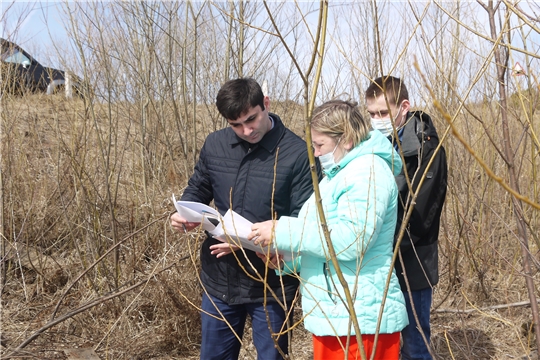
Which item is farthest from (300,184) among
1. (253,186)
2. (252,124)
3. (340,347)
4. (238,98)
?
(340,347)

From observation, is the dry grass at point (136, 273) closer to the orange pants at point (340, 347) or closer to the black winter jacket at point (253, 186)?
the black winter jacket at point (253, 186)

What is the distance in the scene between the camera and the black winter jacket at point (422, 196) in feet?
7.43

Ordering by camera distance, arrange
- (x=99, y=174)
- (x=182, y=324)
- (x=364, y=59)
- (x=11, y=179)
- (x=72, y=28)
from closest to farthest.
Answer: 1. (x=182, y=324)
2. (x=72, y=28)
3. (x=11, y=179)
4. (x=99, y=174)
5. (x=364, y=59)

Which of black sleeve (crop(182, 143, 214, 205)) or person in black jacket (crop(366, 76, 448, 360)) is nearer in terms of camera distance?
person in black jacket (crop(366, 76, 448, 360))

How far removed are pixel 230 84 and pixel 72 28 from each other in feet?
7.58

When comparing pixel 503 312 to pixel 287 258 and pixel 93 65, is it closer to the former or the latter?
pixel 287 258

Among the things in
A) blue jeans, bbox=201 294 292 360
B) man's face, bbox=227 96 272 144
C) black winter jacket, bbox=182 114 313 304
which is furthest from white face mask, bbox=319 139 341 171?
blue jeans, bbox=201 294 292 360

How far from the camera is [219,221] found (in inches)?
85.0

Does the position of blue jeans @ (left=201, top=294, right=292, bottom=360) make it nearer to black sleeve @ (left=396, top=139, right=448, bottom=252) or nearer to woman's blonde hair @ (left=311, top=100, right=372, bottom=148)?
black sleeve @ (left=396, top=139, right=448, bottom=252)

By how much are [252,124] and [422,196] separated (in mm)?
814

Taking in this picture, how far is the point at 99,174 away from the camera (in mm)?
4668

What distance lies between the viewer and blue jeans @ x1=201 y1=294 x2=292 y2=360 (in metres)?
2.27

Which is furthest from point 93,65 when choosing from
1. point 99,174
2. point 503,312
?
point 503,312

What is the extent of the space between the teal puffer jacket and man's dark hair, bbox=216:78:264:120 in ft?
1.68
